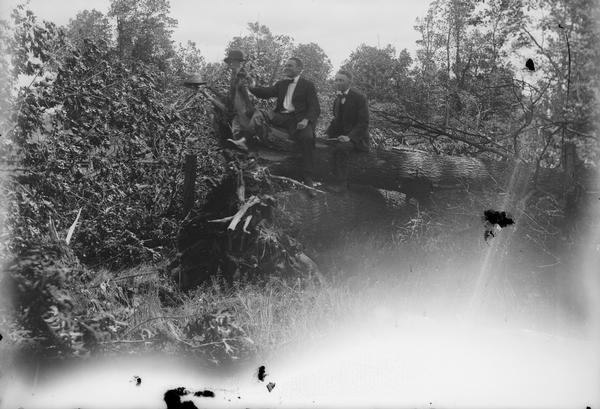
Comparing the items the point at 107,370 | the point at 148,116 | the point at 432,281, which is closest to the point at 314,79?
the point at 148,116

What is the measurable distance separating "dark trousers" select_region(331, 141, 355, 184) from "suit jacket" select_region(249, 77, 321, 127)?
45 centimetres

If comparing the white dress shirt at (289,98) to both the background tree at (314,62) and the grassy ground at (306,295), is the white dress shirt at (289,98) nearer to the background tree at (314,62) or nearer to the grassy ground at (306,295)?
the background tree at (314,62)

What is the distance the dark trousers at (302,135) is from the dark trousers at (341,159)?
0.31 meters

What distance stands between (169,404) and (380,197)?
362 cm

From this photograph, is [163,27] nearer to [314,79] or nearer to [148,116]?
[148,116]

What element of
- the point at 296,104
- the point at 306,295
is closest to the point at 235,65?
the point at 296,104

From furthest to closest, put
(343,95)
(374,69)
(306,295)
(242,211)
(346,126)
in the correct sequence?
(374,69)
(346,126)
(343,95)
(242,211)
(306,295)

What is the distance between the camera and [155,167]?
655cm

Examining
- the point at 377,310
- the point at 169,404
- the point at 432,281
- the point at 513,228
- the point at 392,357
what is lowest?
the point at 169,404

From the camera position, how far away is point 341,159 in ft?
20.3

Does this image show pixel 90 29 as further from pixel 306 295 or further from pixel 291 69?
pixel 306 295

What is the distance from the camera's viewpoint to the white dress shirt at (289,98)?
5801 mm

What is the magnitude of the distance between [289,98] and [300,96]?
0.36 ft

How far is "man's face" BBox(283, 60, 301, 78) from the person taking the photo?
5.76 meters
